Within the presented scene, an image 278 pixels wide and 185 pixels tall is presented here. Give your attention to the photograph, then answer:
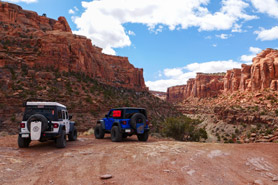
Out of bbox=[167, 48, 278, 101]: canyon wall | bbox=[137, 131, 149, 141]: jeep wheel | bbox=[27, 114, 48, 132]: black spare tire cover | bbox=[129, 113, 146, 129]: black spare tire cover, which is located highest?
bbox=[167, 48, 278, 101]: canyon wall

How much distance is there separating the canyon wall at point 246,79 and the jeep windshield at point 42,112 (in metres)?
83.4

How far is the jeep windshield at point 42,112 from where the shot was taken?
9633mm

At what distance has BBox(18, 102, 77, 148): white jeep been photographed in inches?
357

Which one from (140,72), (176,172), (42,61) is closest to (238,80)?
(140,72)

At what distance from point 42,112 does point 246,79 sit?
102 m

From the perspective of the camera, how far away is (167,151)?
773 centimetres

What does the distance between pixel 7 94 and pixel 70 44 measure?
2711cm

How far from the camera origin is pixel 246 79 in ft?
309

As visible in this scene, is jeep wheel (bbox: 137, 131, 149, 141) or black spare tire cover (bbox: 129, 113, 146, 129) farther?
jeep wheel (bbox: 137, 131, 149, 141)

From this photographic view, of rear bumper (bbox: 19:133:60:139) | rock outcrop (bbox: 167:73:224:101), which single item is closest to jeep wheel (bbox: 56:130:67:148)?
rear bumper (bbox: 19:133:60:139)

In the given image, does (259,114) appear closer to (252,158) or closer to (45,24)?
(252,158)

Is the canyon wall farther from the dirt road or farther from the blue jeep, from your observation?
the dirt road

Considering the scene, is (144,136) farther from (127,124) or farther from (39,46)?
(39,46)

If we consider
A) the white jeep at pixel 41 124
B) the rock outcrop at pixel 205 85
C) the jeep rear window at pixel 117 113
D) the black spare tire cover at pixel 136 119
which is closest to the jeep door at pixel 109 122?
the jeep rear window at pixel 117 113
